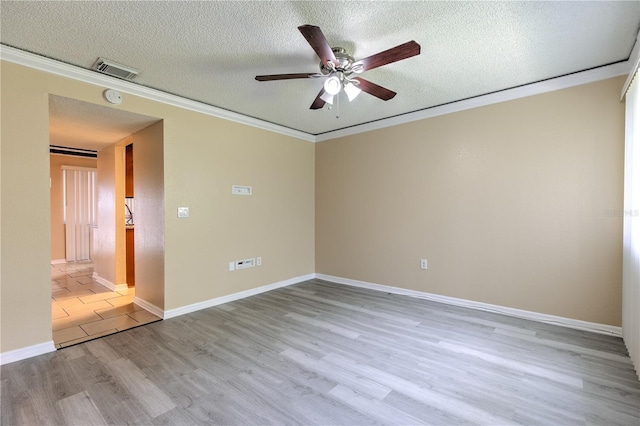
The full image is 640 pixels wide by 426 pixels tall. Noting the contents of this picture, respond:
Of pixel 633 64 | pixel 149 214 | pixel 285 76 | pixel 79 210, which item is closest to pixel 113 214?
pixel 149 214

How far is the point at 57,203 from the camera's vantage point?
6801 mm

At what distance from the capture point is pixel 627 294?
101 inches

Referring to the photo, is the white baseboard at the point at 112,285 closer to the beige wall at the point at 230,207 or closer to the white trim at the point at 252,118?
the beige wall at the point at 230,207

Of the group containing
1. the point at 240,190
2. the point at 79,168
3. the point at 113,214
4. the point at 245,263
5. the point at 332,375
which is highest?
the point at 79,168

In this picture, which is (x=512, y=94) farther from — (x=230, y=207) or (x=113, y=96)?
(x=113, y=96)

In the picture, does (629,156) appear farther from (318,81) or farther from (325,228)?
(325,228)

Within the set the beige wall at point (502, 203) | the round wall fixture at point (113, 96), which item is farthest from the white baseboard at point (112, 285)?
the beige wall at point (502, 203)

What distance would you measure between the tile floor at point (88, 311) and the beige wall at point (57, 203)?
2.07 m

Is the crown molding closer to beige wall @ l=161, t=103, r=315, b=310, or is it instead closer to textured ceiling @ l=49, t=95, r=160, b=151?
beige wall @ l=161, t=103, r=315, b=310

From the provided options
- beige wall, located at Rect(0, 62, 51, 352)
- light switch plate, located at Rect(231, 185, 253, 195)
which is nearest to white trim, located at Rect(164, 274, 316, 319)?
beige wall, located at Rect(0, 62, 51, 352)

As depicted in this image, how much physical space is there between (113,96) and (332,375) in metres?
3.33

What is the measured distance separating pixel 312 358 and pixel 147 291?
2.49 metres

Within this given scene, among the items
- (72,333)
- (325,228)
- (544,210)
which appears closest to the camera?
(72,333)

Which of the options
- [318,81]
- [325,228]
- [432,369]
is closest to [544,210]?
[432,369]
